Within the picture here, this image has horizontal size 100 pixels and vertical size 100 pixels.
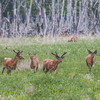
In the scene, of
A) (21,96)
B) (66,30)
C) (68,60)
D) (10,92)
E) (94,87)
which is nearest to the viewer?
(21,96)

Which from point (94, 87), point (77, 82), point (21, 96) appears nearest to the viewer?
point (21, 96)

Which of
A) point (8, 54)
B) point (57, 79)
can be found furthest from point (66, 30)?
point (57, 79)

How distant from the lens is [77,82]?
27.6 feet

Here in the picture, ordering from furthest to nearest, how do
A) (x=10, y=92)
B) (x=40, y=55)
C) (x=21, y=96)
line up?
1. (x=40, y=55)
2. (x=10, y=92)
3. (x=21, y=96)

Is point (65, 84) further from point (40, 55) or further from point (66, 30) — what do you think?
point (66, 30)

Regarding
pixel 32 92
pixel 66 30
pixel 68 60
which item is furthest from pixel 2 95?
pixel 66 30

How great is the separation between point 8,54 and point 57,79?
344 inches

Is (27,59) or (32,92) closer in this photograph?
(32,92)

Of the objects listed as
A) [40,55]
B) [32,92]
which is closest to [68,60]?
[40,55]

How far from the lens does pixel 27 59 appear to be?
49.0ft

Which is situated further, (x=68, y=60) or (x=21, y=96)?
(x=68, y=60)

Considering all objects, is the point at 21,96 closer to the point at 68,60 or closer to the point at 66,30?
the point at 68,60

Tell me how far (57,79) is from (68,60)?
5479 millimetres

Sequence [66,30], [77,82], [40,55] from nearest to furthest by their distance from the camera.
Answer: [77,82], [40,55], [66,30]
